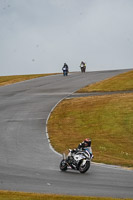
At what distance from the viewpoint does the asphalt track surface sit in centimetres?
1736

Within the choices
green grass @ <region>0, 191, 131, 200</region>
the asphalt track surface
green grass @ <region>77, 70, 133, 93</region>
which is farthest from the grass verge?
green grass @ <region>0, 191, 131, 200</region>

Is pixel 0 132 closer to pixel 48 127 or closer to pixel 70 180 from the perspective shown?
pixel 48 127

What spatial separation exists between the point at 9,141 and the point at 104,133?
756 centimetres

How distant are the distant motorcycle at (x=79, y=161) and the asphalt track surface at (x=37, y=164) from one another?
0.31 meters

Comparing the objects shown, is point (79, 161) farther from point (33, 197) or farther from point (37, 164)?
point (33, 197)

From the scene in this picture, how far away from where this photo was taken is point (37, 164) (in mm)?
23500

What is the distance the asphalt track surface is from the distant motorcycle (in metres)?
0.31

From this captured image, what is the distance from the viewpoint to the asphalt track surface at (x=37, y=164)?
1736cm

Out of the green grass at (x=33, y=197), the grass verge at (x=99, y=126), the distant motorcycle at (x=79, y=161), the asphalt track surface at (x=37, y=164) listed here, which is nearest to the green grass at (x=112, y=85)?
the asphalt track surface at (x=37, y=164)

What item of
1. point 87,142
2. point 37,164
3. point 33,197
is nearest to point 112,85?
point 37,164

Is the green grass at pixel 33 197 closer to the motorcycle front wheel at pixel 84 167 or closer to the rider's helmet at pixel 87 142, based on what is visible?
the motorcycle front wheel at pixel 84 167

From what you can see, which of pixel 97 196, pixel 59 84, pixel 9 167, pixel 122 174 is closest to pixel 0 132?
pixel 9 167

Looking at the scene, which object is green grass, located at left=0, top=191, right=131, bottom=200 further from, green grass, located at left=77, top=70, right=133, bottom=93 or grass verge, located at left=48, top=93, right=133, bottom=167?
green grass, located at left=77, top=70, right=133, bottom=93

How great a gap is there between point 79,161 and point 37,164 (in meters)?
3.12
